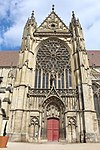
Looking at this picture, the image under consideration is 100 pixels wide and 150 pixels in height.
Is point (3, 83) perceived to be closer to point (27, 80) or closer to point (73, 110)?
point (27, 80)

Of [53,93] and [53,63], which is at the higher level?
[53,63]

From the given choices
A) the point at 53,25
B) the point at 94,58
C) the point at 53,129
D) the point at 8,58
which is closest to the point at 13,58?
the point at 8,58

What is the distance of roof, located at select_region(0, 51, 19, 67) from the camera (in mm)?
21391

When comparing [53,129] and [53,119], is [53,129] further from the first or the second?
[53,119]

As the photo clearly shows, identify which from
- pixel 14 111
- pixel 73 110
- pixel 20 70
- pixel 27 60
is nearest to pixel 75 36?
pixel 27 60

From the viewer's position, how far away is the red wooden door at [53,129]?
47.5 feet

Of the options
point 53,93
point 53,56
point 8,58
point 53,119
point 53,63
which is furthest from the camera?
point 8,58

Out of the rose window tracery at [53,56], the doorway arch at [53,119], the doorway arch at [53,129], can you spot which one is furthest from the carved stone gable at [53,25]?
the doorway arch at [53,129]

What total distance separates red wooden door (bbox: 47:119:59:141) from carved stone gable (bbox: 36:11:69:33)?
1193 cm

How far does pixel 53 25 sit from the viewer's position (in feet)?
72.6

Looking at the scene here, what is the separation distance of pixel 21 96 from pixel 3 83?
5752 millimetres

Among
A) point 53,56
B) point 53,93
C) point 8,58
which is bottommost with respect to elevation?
point 53,93

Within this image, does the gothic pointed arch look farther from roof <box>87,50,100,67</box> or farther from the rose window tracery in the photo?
roof <box>87,50,100,67</box>

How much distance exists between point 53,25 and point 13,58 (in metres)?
7.36
